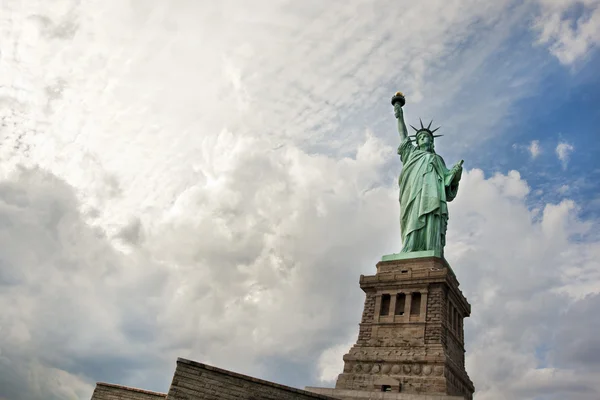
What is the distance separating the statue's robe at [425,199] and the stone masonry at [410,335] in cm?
169

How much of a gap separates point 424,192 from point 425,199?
0.49 m

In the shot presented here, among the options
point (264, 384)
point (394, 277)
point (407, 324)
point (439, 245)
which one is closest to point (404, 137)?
point (439, 245)

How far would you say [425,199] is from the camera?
27500 mm

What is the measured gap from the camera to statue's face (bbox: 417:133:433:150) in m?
30.7

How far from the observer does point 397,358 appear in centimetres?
2191

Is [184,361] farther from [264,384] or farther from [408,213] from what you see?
[408,213]

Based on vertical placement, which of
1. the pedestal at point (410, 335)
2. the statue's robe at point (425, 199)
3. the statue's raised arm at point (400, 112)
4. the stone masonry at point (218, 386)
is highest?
the statue's raised arm at point (400, 112)

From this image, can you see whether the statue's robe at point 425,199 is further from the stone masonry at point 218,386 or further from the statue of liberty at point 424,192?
the stone masonry at point 218,386

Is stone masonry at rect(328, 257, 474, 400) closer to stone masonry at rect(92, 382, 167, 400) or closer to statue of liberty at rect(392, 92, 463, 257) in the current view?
statue of liberty at rect(392, 92, 463, 257)

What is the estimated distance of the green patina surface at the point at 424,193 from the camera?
87.6ft

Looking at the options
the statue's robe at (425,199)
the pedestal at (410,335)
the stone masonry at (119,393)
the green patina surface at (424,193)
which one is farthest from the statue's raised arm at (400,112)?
the stone masonry at (119,393)

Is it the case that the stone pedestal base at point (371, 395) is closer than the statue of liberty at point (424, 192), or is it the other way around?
the stone pedestal base at point (371, 395)

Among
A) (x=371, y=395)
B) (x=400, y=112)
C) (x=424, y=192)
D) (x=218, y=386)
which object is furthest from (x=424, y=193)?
(x=218, y=386)

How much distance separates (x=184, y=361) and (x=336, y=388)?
7821 mm
